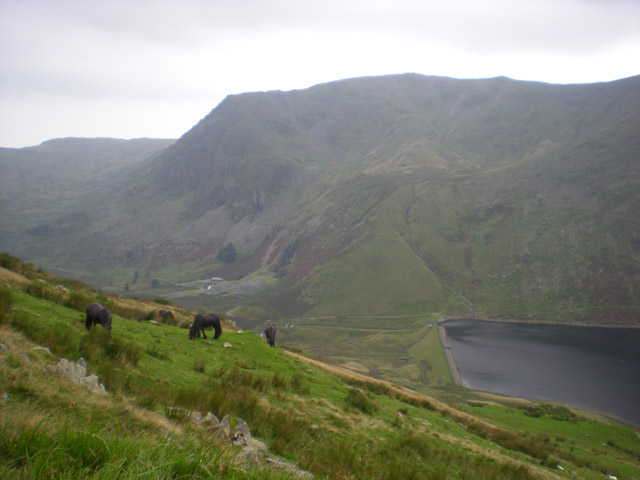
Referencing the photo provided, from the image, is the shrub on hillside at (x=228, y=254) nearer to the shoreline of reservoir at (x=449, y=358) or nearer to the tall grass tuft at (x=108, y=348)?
the shoreline of reservoir at (x=449, y=358)

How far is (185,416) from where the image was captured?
18.1ft

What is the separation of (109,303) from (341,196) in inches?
6746

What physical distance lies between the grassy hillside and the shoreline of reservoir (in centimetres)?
4772

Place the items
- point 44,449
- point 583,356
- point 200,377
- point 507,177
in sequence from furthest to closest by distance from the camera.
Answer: point 507,177 < point 583,356 < point 200,377 < point 44,449

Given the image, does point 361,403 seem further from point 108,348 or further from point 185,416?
point 108,348

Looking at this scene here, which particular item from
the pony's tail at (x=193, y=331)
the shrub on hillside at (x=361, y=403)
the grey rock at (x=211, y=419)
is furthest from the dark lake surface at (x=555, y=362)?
the grey rock at (x=211, y=419)

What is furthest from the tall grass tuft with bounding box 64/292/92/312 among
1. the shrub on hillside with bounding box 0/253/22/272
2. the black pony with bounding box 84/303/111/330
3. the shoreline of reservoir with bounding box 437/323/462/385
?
the shoreline of reservoir with bounding box 437/323/462/385

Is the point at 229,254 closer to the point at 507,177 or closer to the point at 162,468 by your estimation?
the point at 507,177

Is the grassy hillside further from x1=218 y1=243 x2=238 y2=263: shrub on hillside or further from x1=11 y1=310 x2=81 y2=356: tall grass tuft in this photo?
x1=218 y1=243 x2=238 y2=263: shrub on hillside

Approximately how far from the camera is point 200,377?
29.8 ft

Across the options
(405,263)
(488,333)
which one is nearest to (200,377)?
(488,333)

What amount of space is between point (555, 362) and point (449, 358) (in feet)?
65.9

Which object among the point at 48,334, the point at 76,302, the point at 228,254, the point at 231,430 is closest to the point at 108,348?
the point at 48,334

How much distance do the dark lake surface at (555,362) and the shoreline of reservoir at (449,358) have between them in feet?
3.29
